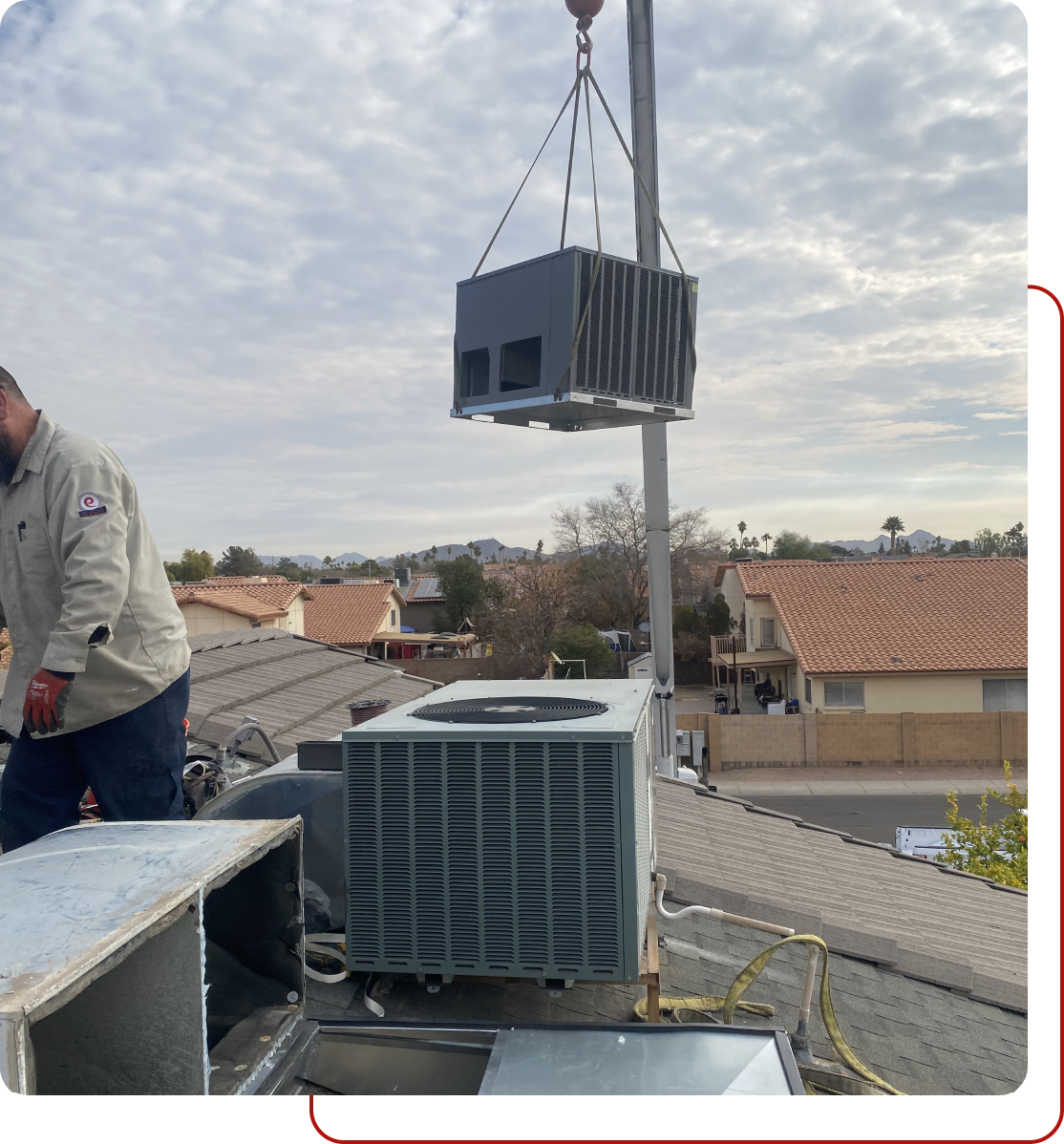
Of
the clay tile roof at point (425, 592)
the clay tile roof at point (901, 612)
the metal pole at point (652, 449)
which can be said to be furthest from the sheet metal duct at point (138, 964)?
the clay tile roof at point (425, 592)

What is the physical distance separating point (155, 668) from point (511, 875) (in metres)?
1.28

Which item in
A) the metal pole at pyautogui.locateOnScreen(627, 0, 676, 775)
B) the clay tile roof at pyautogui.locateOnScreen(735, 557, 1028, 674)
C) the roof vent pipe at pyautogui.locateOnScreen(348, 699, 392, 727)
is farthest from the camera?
the clay tile roof at pyautogui.locateOnScreen(735, 557, 1028, 674)

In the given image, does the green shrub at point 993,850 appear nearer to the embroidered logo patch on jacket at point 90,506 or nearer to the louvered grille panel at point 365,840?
the louvered grille panel at point 365,840

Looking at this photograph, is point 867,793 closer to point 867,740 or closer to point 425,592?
point 867,740

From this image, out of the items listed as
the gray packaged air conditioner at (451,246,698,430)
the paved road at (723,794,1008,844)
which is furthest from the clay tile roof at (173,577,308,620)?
the gray packaged air conditioner at (451,246,698,430)

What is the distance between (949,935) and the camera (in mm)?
5465

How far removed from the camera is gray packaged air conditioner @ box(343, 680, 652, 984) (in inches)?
97.3

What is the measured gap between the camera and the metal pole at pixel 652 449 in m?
7.72

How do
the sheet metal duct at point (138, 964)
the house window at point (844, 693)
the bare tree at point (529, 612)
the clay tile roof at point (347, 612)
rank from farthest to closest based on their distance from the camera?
1. the clay tile roof at point (347, 612)
2. the bare tree at point (529, 612)
3. the house window at point (844, 693)
4. the sheet metal duct at point (138, 964)

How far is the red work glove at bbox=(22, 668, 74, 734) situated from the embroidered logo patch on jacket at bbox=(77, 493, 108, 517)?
1.52 ft

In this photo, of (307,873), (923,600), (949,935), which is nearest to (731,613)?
(923,600)

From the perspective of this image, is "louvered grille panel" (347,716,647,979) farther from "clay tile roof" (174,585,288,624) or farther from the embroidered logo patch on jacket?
"clay tile roof" (174,585,288,624)

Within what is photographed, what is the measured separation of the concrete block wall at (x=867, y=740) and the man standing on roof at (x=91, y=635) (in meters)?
21.7

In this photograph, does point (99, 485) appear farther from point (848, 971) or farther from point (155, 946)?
point (848, 971)
